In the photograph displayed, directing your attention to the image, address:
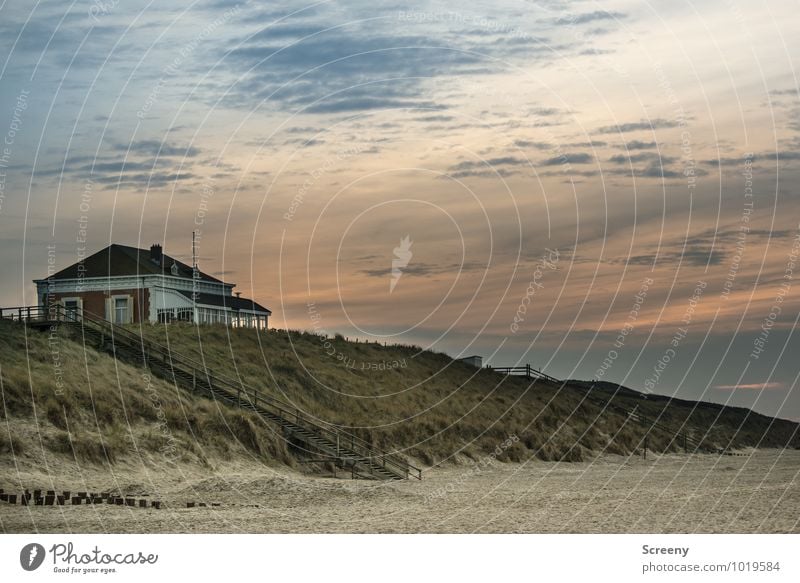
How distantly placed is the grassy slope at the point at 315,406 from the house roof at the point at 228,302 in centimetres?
652

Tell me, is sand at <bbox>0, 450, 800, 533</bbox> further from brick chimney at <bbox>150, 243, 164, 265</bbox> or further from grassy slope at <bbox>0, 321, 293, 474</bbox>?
brick chimney at <bbox>150, 243, 164, 265</bbox>

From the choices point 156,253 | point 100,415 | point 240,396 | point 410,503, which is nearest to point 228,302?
point 156,253

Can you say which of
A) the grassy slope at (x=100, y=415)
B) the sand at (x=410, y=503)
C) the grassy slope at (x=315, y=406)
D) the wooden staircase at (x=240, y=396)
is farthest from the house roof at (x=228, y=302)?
the sand at (x=410, y=503)

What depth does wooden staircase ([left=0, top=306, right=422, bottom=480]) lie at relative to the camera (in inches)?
1999

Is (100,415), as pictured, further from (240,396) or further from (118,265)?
(118,265)

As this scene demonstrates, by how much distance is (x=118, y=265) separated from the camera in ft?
259

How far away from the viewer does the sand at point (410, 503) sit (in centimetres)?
3281

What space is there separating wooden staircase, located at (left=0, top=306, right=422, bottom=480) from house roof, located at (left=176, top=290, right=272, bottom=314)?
20.7 m

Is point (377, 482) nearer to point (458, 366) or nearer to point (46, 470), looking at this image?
point (46, 470)

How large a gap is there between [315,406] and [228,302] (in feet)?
85.7

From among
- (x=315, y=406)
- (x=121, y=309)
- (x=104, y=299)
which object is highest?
(x=104, y=299)

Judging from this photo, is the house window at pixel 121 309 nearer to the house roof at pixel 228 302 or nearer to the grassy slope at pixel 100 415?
the house roof at pixel 228 302
